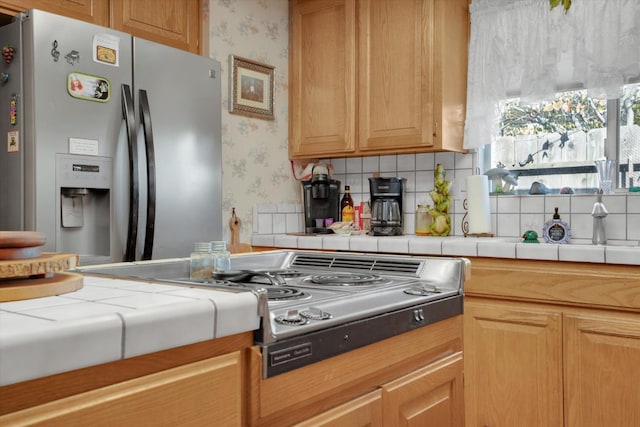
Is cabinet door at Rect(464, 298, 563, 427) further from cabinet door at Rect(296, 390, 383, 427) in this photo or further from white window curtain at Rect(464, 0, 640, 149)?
cabinet door at Rect(296, 390, 383, 427)

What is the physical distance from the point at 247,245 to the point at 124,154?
1.10 m

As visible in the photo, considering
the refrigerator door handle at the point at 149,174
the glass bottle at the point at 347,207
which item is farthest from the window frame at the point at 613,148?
the refrigerator door handle at the point at 149,174

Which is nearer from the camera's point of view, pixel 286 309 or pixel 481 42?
pixel 286 309

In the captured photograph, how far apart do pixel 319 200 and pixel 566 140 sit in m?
1.44

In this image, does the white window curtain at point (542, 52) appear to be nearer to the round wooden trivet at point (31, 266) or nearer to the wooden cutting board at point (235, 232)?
the wooden cutting board at point (235, 232)

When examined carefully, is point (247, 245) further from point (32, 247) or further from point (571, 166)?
point (32, 247)

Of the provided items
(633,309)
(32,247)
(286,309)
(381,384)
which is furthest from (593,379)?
(32,247)

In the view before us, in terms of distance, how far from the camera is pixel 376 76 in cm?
320

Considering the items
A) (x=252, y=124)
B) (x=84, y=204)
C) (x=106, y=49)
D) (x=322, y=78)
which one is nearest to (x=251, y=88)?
(x=252, y=124)

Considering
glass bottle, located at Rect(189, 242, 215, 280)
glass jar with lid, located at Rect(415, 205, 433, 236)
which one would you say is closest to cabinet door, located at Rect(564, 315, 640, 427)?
glass jar with lid, located at Rect(415, 205, 433, 236)

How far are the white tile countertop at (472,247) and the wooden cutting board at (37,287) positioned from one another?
6.25 feet

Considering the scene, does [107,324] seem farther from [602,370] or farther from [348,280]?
[602,370]

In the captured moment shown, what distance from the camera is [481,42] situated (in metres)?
3.11

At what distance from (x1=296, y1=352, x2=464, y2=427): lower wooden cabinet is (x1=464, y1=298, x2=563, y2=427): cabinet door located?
979 millimetres
